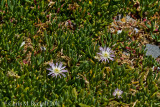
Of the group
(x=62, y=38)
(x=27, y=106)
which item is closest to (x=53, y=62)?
(x=62, y=38)

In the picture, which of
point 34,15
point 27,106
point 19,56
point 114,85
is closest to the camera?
point 27,106

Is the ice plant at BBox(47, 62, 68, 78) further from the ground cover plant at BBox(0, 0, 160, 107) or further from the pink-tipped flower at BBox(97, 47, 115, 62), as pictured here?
the pink-tipped flower at BBox(97, 47, 115, 62)

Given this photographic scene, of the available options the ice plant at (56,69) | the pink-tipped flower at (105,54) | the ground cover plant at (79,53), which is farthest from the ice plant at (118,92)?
the ice plant at (56,69)

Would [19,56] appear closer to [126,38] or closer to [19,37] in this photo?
[19,37]

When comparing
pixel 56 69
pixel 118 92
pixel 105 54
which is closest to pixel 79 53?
pixel 105 54

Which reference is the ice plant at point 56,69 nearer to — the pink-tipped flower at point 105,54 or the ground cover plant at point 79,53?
the ground cover plant at point 79,53

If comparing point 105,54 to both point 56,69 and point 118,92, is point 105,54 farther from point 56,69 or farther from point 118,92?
point 56,69

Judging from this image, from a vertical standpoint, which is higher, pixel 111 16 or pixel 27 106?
pixel 111 16
